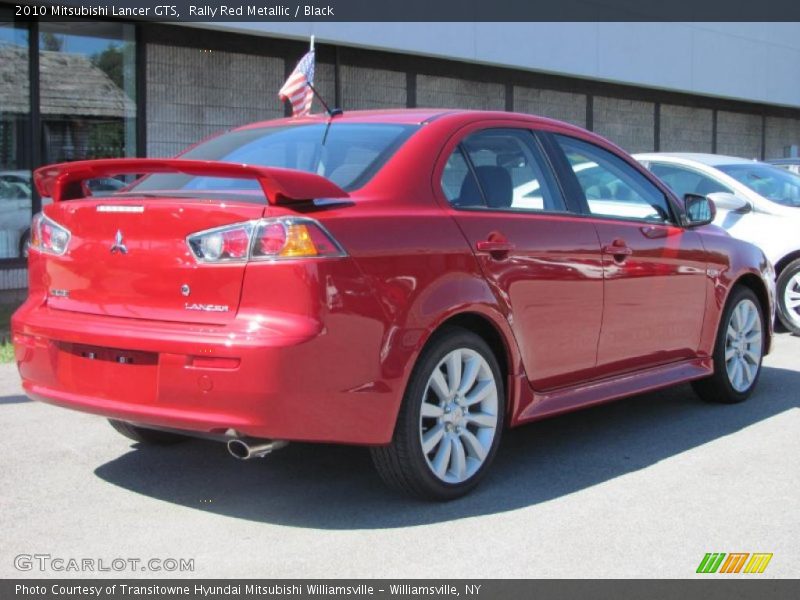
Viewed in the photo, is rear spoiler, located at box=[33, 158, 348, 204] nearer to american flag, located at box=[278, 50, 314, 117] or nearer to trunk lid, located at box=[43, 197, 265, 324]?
trunk lid, located at box=[43, 197, 265, 324]

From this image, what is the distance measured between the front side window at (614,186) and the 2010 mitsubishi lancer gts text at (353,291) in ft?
0.11

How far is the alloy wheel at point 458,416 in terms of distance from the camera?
438 cm

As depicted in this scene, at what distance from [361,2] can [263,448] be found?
10633 millimetres

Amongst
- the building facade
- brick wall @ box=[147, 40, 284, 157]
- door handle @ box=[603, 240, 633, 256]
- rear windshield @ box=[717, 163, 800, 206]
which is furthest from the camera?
brick wall @ box=[147, 40, 284, 157]

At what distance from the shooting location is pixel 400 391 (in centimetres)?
414

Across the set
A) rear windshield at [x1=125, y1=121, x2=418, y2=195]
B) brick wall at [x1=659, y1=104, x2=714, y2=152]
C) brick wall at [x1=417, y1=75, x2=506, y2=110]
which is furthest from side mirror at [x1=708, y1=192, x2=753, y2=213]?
brick wall at [x1=659, y1=104, x2=714, y2=152]

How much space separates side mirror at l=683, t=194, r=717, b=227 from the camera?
6180 mm

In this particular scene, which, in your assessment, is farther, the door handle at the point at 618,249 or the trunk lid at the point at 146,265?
the door handle at the point at 618,249

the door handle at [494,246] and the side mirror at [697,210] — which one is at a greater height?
the side mirror at [697,210]

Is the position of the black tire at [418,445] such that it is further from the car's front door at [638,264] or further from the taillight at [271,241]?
the car's front door at [638,264]

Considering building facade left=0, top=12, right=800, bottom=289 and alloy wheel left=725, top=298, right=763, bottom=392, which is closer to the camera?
alloy wheel left=725, top=298, right=763, bottom=392

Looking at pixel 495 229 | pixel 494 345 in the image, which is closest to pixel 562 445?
pixel 494 345

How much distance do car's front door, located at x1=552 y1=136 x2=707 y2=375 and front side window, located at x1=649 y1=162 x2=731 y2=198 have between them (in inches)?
165

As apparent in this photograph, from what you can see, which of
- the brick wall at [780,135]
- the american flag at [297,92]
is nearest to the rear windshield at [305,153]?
the american flag at [297,92]
